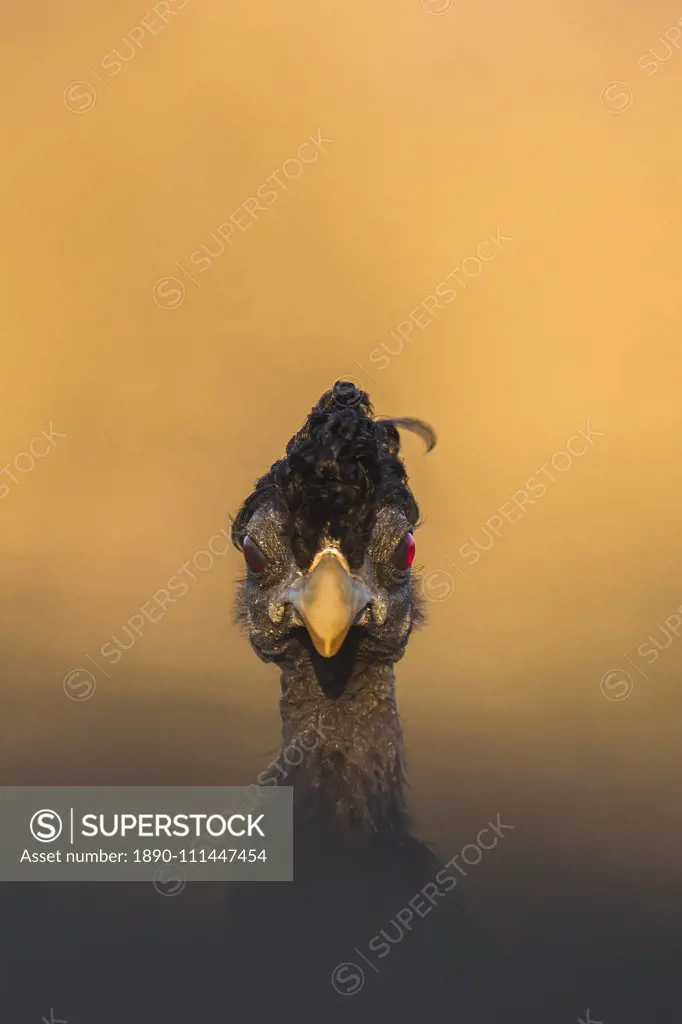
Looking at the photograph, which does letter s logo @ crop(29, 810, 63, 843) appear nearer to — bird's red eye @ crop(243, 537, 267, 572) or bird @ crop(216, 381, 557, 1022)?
bird @ crop(216, 381, 557, 1022)

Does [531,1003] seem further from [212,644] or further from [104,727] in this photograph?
[212,644]

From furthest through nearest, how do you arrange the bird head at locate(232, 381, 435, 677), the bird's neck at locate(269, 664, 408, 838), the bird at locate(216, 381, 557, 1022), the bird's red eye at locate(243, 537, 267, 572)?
the bird's neck at locate(269, 664, 408, 838)
the bird's red eye at locate(243, 537, 267, 572)
the bird at locate(216, 381, 557, 1022)
the bird head at locate(232, 381, 435, 677)

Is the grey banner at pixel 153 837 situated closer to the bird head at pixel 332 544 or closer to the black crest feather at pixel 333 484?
the bird head at pixel 332 544

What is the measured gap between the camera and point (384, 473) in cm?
662

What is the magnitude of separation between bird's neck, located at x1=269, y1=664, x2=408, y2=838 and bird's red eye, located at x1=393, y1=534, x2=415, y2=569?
714 mm

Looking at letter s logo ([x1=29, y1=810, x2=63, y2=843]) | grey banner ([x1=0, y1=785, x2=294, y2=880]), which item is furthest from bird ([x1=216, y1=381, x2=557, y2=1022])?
letter s logo ([x1=29, y1=810, x2=63, y2=843])

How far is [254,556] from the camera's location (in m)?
6.54

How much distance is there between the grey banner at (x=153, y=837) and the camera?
269 inches

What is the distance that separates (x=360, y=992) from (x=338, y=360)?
11798 mm

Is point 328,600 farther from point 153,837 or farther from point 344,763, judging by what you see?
point 153,837

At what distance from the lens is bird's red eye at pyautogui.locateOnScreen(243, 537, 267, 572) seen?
6.51m

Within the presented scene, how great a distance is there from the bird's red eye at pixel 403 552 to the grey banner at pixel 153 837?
63.0 inches

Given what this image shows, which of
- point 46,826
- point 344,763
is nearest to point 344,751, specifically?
point 344,763

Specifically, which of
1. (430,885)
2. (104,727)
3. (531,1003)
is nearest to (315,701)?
(430,885)
